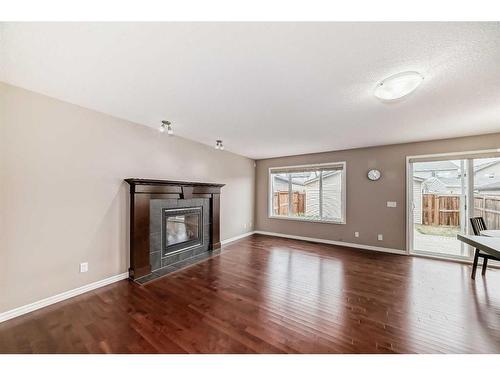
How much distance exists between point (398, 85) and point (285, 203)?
13.7 feet

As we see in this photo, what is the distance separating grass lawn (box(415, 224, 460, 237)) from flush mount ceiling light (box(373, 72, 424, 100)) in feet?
11.1

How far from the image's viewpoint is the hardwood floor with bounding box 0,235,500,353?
158 cm

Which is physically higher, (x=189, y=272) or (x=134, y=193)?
(x=134, y=193)

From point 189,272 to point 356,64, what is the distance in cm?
336

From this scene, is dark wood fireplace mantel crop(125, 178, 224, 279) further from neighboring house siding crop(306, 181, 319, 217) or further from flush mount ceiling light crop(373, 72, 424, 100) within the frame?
neighboring house siding crop(306, 181, 319, 217)

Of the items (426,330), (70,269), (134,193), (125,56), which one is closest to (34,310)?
(70,269)

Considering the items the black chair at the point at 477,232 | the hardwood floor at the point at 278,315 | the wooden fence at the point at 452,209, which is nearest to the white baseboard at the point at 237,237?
the hardwood floor at the point at 278,315

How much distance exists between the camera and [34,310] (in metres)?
2.03

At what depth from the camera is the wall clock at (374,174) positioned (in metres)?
4.27

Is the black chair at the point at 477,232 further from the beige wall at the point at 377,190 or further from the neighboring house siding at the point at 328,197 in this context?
the neighboring house siding at the point at 328,197

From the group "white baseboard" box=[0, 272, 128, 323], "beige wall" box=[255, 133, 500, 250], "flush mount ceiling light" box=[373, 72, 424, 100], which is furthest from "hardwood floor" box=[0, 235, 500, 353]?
"flush mount ceiling light" box=[373, 72, 424, 100]

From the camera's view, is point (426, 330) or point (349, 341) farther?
point (426, 330)
